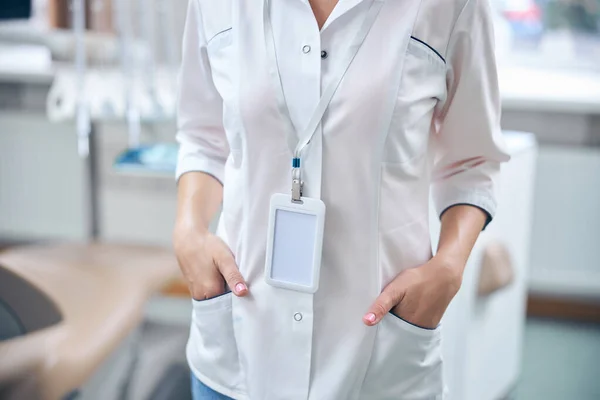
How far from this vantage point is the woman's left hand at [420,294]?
0.94 m

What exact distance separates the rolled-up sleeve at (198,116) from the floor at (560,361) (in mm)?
1806

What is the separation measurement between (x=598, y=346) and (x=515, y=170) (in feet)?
3.85

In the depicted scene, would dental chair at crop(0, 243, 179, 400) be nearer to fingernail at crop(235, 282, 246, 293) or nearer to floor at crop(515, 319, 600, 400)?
fingernail at crop(235, 282, 246, 293)

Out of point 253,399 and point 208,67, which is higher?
point 208,67

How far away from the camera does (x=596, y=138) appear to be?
3234 millimetres

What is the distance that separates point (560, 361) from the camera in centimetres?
291

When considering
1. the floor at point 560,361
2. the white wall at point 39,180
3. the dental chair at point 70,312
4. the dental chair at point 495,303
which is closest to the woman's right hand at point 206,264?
Result: the dental chair at point 70,312

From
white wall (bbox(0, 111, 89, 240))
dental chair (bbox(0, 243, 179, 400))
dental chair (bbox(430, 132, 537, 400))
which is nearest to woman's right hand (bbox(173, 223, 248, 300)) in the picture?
dental chair (bbox(0, 243, 179, 400))

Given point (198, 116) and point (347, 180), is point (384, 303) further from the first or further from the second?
point (198, 116)

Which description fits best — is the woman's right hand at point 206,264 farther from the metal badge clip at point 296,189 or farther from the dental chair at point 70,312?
the dental chair at point 70,312

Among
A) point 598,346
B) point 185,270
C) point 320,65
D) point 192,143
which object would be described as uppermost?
point 320,65

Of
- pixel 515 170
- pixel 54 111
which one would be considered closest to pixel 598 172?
pixel 515 170

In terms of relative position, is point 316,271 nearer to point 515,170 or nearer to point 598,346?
point 515,170

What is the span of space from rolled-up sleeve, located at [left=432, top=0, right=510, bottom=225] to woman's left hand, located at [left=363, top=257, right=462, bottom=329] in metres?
0.11
